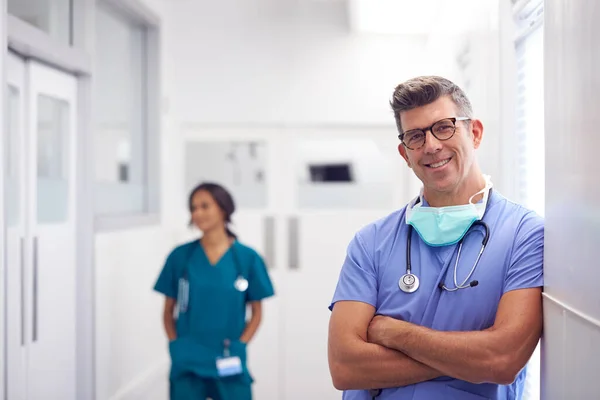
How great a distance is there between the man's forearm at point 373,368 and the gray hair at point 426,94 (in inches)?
22.4

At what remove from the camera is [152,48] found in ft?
13.7

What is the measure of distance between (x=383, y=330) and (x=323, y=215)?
2893 millimetres

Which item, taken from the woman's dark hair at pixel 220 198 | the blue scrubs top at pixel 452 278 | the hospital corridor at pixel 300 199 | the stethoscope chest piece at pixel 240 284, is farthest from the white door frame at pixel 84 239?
the blue scrubs top at pixel 452 278

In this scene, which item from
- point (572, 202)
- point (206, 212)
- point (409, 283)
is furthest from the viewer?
point (206, 212)

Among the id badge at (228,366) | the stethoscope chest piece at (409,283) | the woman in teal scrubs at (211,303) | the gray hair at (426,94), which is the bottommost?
the id badge at (228,366)

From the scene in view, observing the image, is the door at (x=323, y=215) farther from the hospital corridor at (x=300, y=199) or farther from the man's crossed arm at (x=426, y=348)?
the man's crossed arm at (x=426, y=348)

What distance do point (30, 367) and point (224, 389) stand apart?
80cm

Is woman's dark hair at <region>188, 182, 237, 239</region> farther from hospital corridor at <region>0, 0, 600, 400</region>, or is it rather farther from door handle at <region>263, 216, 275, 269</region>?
door handle at <region>263, 216, 275, 269</region>

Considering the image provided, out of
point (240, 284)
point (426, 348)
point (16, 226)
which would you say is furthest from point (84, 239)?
point (426, 348)

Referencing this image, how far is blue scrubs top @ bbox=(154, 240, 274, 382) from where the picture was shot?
2.75 metres

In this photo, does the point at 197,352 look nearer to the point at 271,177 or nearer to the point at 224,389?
the point at 224,389

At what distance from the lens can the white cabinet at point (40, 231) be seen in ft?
8.25

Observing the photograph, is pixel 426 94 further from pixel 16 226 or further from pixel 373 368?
pixel 16 226

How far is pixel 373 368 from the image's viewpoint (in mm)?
1436
